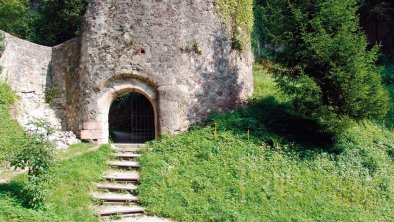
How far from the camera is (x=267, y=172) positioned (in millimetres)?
8789

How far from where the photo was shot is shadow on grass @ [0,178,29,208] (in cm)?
646

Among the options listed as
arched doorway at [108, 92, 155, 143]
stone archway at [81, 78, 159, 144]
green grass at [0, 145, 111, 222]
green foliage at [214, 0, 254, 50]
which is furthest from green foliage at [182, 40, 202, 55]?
arched doorway at [108, 92, 155, 143]

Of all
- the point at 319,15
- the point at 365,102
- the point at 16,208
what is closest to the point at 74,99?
→ the point at 16,208

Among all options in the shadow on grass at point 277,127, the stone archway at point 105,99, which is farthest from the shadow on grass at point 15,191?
the shadow on grass at point 277,127

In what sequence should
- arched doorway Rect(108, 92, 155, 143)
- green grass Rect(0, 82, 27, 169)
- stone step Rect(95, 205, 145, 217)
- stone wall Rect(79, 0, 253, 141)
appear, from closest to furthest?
stone step Rect(95, 205, 145, 217)
green grass Rect(0, 82, 27, 169)
stone wall Rect(79, 0, 253, 141)
arched doorway Rect(108, 92, 155, 143)

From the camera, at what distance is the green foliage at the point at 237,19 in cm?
1141

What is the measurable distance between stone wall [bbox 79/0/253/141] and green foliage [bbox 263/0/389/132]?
80.1 inches

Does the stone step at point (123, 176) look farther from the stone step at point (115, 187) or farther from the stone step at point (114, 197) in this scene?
the stone step at point (114, 197)

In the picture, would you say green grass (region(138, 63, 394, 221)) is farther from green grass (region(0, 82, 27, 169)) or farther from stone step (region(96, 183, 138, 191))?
green grass (region(0, 82, 27, 169))

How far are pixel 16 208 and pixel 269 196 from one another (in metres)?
4.78

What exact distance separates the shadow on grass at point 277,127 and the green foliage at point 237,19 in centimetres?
208

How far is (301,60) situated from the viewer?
32.2ft

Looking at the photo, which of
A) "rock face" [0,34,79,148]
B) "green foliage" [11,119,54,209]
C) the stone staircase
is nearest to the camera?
"green foliage" [11,119,54,209]

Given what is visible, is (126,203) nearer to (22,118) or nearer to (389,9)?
(22,118)
